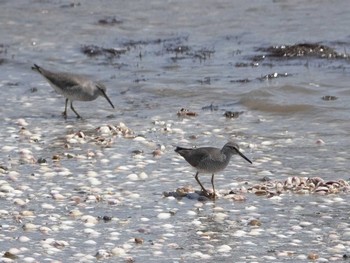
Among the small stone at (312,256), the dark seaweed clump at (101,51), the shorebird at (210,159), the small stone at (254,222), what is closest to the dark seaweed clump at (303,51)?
the dark seaweed clump at (101,51)

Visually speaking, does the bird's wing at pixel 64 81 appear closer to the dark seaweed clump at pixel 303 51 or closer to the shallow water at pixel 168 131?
the shallow water at pixel 168 131

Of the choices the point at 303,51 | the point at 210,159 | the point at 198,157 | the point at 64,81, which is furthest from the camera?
the point at 303,51

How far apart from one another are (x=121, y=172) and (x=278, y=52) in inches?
341

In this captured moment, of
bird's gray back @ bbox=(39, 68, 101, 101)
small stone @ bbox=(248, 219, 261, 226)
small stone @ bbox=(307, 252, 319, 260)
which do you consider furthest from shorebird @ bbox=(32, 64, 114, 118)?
small stone @ bbox=(307, 252, 319, 260)

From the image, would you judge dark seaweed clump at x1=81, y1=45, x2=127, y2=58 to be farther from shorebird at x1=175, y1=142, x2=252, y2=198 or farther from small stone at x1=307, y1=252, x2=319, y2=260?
small stone at x1=307, y1=252, x2=319, y2=260

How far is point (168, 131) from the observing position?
15602 millimetres

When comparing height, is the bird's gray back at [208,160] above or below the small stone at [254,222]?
above

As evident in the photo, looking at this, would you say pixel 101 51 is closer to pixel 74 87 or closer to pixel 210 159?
pixel 74 87

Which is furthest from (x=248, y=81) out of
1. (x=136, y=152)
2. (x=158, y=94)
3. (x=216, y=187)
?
(x=216, y=187)

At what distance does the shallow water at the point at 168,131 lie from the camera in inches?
422

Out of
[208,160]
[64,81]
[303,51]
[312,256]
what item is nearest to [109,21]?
[303,51]

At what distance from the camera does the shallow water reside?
35.1 ft

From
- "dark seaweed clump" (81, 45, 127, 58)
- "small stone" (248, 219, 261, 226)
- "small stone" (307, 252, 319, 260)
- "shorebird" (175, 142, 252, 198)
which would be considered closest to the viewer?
"small stone" (307, 252, 319, 260)

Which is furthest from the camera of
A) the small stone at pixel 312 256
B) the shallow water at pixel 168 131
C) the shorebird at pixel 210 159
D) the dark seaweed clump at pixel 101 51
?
the dark seaweed clump at pixel 101 51
